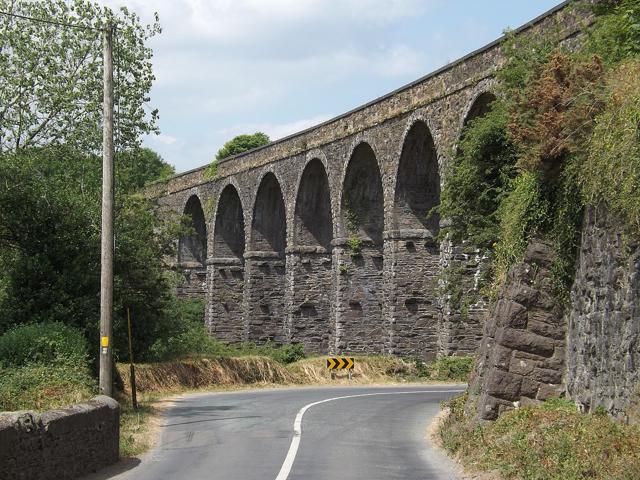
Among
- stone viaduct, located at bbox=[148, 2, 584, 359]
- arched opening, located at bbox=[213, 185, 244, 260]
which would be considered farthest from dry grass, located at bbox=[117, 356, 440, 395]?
arched opening, located at bbox=[213, 185, 244, 260]

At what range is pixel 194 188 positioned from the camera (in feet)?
162

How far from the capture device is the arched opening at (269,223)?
41938 millimetres

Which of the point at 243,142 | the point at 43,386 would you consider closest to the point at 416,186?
the point at 43,386

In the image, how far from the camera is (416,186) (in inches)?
1150

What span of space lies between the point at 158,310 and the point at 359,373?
21.9ft

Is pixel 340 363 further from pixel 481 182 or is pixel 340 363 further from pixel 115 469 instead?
pixel 115 469

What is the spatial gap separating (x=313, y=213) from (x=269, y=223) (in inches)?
199

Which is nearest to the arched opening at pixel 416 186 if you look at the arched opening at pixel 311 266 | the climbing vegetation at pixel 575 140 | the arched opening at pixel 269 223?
the arched opening at pixel 311 266

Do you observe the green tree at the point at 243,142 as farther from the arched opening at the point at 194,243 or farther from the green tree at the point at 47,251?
the green tree at the point at 47,251

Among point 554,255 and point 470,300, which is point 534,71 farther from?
point 470,300

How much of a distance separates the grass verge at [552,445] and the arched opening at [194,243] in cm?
3813

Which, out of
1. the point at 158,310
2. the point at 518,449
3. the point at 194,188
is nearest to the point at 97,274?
the point at 158,310

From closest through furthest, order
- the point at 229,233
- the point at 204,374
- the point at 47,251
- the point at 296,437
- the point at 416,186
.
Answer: the point at 296,437 < the point at 47,251 < the point at 204,374 < the point at 416,186 < the point at 229,233

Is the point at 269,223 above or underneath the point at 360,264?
above
